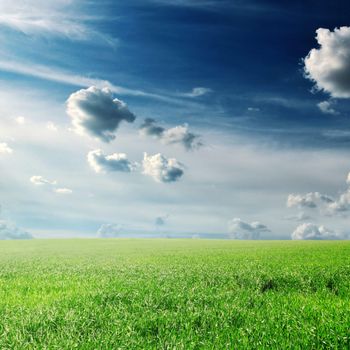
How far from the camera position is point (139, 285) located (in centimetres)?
1673

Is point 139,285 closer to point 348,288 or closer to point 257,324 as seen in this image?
point 257,324

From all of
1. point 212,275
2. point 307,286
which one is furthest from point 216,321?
point 212,275

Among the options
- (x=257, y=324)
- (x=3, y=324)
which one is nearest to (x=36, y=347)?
(x=3, y=324)

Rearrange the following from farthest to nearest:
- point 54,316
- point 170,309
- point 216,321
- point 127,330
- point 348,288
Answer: point 348,288
point 170,309
point 54,316
point 216,321
point 127,330

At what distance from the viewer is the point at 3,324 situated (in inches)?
416

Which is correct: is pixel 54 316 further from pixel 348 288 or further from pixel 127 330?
pixel 348 288

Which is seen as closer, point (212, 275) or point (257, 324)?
point (257, 324)

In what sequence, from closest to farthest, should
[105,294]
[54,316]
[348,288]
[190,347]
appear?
[190,347] < [54,316] < [105,294] < [348,288]

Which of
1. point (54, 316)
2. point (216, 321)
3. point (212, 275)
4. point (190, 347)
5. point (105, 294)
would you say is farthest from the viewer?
point (212, 275)

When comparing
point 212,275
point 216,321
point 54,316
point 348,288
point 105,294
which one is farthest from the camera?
point 212,275

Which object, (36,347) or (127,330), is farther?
(127,330)

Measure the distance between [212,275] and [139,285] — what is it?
463 cm

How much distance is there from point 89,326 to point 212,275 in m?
10.5

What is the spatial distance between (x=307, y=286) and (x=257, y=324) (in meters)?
7.95
